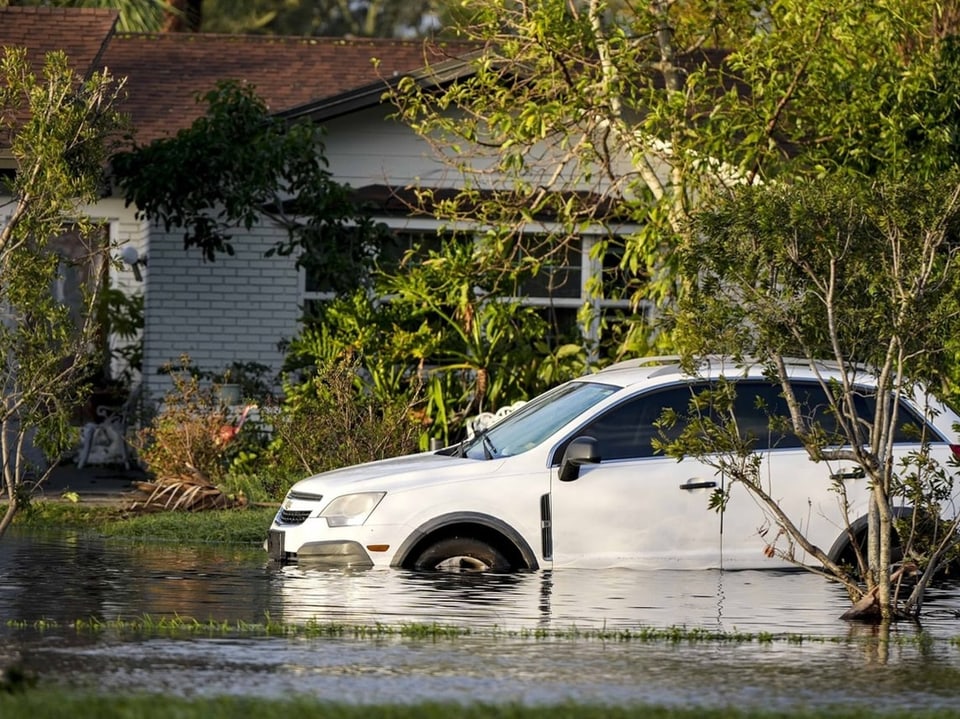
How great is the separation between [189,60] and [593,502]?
15.9 m

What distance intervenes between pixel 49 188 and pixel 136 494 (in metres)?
6.96

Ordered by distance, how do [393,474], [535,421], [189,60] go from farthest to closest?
[189,60], [535,421], [393,474]

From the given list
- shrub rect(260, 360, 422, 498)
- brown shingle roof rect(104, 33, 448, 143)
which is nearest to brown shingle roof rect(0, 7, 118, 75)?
brown shingle roof rect(104, 33, 448, 143)

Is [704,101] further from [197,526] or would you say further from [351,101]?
[197,526]

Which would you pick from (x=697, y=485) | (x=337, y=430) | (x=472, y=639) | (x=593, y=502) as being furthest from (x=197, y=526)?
(x=472, y=639)

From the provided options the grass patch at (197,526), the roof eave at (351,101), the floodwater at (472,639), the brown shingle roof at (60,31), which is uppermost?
the brown shingle roof at (60,31)

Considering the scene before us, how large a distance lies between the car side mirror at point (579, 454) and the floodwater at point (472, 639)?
733 millimetres

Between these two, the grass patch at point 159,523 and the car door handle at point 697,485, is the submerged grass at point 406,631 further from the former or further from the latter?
the grass patch at point 159,523

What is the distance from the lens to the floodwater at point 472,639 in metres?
8.05

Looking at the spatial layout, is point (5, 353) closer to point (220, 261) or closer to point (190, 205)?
point (190, 205)

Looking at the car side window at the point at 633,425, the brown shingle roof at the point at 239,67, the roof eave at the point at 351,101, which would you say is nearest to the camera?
the car side window at the point at 633,425

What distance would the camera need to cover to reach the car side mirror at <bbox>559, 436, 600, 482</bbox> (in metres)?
12.1

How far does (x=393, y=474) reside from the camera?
12.6m

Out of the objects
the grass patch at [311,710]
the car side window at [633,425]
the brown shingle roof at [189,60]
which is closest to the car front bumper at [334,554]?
the car side window at [633,425]
